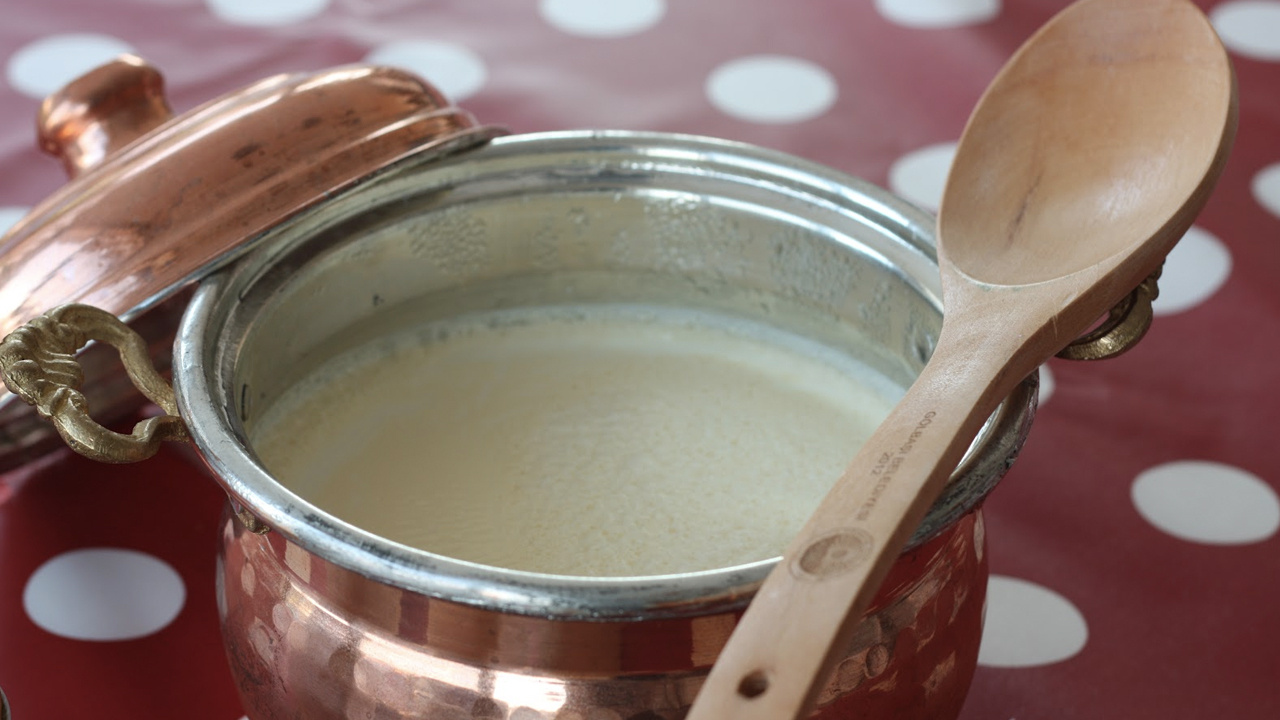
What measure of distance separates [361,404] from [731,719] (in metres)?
0.25

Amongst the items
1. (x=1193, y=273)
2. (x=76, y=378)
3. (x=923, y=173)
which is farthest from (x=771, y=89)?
(x=76, y=378)

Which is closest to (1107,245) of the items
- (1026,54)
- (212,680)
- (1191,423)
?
(1026,54)

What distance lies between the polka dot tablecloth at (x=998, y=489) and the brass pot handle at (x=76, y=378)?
0.39 feet

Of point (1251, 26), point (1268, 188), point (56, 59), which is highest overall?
point (1251, 26)

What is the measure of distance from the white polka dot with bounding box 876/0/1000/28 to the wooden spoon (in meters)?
0.36

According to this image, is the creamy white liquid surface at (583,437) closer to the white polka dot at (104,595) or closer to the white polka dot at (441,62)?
the white polka dot at (104,595)

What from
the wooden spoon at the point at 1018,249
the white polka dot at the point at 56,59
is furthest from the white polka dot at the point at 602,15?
the wooden spoon at the point at 1018,249

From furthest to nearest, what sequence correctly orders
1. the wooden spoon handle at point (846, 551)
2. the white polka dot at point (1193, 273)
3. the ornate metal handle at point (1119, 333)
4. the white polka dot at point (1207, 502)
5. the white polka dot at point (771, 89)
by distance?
the white polka dot at point (771, 89)
the white polka dot at point (1193, 273)
the white polka dot at point (1207, 502)
the ornate metal handle at point (1119, 333)
the wooden spoon handle at point (846, 551)

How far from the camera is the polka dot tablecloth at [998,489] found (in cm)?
44

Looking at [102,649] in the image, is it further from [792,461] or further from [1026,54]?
[1026,54]

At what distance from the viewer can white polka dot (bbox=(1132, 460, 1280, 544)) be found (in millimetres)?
488

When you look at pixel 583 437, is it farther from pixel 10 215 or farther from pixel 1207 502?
pixel 10 215

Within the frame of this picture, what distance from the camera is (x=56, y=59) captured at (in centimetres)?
76

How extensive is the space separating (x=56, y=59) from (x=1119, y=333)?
24.0 inches
